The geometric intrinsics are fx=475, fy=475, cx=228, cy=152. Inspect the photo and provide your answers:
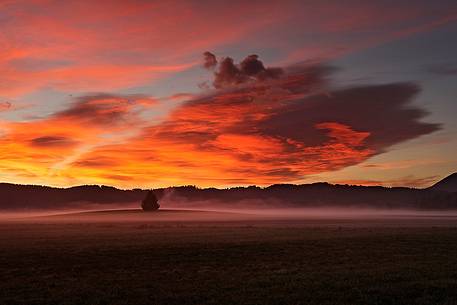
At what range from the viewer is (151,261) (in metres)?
41.7

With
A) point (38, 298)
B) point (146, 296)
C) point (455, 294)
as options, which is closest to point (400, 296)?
point (455, 294)

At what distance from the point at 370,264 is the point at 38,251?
33145 millimetres

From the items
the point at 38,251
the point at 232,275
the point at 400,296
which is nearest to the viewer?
the point at 400,296

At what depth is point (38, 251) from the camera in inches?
1946

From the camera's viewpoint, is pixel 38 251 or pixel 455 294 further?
pixel 38 251

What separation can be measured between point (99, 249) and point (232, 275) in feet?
75.0

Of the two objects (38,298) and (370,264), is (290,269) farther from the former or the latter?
(38,298)

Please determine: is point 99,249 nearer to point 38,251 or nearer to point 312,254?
point 38,251

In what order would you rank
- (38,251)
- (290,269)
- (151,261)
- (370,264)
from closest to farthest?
1. (290,269)
2. (370,264)
3. (151,261)
4. (38,251)

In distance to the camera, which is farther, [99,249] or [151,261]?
[99,249]

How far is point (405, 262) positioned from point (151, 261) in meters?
21.7

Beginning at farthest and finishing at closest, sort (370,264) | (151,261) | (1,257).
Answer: (1,257) → (151,261) → (370,264)

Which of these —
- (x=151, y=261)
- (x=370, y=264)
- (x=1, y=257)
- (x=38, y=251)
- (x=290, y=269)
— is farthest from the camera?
(x=38, y=251)

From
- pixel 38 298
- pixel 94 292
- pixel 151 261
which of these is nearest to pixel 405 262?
pixel 151 261
